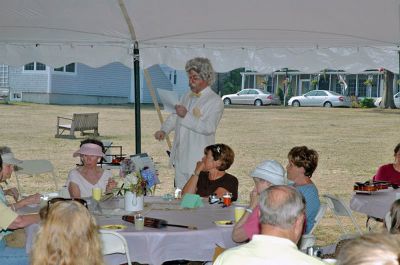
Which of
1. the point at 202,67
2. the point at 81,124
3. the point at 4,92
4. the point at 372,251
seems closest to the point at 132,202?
the point at 202,67

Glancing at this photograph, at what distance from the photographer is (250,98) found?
34312 millimetres

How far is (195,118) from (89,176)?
1.31 metres

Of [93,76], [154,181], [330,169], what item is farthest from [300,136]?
[154,181]

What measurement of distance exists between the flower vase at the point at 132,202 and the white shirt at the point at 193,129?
1652mm

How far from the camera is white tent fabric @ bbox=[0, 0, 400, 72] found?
252 inches

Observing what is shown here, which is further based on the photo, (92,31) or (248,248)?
(92,31)

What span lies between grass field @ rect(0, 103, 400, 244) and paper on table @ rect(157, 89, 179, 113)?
7.76ft

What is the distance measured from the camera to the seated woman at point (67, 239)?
2738 mm

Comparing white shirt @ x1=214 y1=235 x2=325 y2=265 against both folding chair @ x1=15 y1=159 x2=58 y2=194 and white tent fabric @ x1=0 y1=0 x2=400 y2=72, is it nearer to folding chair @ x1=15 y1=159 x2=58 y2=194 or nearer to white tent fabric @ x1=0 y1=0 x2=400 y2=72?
white tent fabric @ x1=0 y1=0 x2=400 y2=72

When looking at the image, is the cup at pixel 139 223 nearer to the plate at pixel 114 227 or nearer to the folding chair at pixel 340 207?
the plate at pixel 114 227

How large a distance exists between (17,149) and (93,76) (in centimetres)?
1508

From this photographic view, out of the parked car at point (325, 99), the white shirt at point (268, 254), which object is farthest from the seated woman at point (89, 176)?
the parked car at point (325, 99)

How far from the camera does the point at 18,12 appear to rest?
6660mm

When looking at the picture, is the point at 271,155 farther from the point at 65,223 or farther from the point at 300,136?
the point at 65,223
